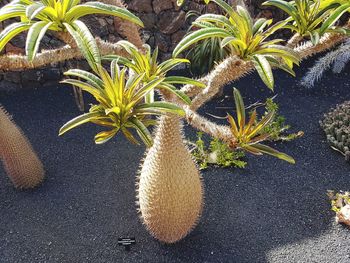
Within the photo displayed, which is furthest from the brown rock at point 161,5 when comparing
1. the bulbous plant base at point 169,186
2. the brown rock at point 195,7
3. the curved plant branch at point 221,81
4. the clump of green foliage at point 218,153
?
the bulbous plant base at point 169,186

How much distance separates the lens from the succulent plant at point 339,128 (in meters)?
2.79

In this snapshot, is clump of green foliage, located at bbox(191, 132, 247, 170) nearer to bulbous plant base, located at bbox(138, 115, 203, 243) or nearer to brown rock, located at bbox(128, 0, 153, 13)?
bulbous plant base, located at bbox(138, 115, 203, 243)

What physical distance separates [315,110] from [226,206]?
1.33m

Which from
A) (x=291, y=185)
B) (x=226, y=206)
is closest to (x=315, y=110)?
(x=291, y=185)

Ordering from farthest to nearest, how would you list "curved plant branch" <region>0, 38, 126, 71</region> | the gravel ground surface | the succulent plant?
1. the succulent plant
2. the gravel ground surface
3. "curved plant branch" <region>0, 38, 126, 71</region>

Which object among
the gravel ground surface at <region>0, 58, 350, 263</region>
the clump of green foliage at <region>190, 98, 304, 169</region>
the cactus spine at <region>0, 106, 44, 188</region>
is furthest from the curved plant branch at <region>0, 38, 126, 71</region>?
the clump of green foliage at <region>190, 98, 304, 169</region>

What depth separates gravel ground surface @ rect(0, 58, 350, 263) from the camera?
2.15m

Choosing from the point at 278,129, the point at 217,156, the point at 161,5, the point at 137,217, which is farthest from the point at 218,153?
the point at 161,5

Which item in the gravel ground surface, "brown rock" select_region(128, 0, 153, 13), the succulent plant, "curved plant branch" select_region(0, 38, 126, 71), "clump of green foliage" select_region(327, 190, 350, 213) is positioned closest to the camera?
"curved plant branch" select_region(0, 38, 126, 71)

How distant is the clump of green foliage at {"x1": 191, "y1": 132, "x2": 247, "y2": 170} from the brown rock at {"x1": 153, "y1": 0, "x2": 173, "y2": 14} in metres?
1.35

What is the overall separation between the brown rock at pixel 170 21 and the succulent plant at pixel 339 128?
58.9 inches

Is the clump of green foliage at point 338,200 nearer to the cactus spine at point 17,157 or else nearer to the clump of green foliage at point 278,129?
the clump of green foliage at point 278,129

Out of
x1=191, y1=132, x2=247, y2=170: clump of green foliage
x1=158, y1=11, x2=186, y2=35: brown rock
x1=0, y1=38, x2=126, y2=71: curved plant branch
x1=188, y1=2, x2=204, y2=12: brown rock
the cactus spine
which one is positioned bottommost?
x1=191, y1=132, x2=247, y2=170: clump of green foliage

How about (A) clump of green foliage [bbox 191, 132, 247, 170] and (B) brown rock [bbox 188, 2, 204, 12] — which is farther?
(B) brown rock [bbox 188, 2, 204, 12]
